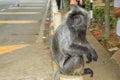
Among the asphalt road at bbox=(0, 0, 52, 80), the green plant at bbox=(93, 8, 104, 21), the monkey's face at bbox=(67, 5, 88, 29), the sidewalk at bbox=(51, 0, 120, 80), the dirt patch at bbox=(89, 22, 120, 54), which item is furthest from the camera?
the green plant at bbox=(93, 8, 104, 21)

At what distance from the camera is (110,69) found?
6445 mm

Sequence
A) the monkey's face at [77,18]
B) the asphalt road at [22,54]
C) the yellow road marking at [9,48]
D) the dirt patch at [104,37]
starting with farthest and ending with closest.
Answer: the yellow road marking at [9,48]
the dirt patch at [104,37]
the asphalt road at [22,54]
the monkey's face at [77,18]

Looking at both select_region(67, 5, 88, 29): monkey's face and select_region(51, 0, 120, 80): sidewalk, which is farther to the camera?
select_region(51, 0, 120, 80): sidewalk

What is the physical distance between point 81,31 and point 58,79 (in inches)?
32.0

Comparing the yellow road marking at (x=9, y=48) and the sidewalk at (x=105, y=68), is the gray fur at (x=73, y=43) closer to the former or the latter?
the sidewalk at (x=105, y=68)

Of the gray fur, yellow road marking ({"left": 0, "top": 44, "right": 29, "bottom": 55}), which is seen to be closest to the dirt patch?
yellow road marking ({"left": 0, "top": 44, "right": 29, "bottom": 55})

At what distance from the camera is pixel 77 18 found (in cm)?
288

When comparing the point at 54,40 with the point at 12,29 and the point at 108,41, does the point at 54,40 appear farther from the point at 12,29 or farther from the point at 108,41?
the point at 12,29

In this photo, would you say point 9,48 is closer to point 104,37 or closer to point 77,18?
point 104,37

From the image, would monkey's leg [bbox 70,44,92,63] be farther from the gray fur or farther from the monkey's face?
the monkey's face

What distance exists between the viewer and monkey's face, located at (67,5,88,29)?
2.84 metres

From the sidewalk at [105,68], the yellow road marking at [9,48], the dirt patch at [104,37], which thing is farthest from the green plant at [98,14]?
the sidewalk at [105,68]

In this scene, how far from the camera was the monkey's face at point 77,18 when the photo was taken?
284cm

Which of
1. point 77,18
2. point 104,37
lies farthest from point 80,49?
point 104,37
